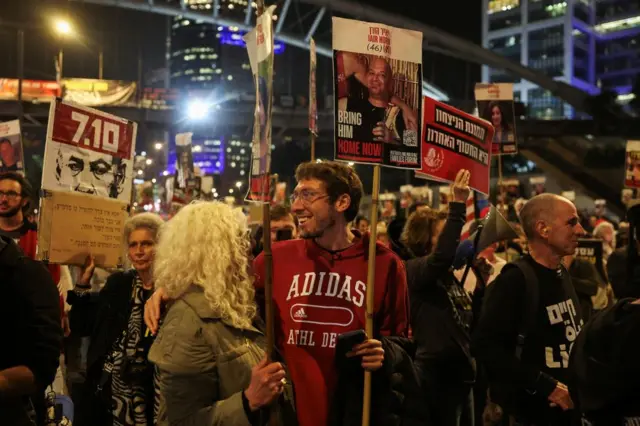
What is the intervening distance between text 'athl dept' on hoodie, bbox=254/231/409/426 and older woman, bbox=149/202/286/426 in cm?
29

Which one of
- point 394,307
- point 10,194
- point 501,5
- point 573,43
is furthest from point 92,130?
point 501,5

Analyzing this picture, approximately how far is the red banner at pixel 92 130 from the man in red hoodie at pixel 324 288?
2.71 metres

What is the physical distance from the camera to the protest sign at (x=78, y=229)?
5.02 metres

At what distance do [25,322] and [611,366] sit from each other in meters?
2.43

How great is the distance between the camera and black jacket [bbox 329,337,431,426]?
10.7 ft

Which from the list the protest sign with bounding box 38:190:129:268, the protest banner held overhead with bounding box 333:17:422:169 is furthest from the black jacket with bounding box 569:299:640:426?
the protest sign with bounding box 38:190:129:268

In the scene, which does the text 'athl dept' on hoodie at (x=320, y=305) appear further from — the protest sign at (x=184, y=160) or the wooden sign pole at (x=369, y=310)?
the protest sign at (x=184, y=160)

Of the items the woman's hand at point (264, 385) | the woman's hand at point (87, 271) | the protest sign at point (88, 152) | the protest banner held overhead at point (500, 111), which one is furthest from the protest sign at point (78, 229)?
the protest banner held overhead at point (500, 111)

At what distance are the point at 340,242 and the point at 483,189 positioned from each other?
1.93 metres

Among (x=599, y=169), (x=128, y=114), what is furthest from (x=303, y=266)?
(x=599, y=169)

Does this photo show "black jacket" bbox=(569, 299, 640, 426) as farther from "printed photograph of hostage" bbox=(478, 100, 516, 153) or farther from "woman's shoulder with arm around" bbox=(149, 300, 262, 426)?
"printed photograph of hostage" bbox=(478, 100, 516, 153)

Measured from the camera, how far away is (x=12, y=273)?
279cm

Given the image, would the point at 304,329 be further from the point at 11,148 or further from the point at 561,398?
the point at 11,148

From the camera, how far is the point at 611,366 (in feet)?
8.86
